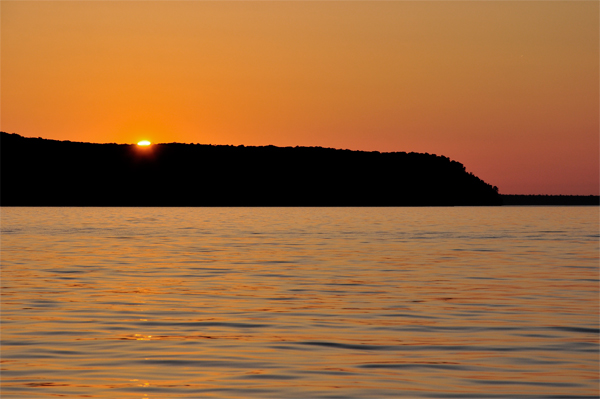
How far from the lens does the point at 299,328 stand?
15.4 metres

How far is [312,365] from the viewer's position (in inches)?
486

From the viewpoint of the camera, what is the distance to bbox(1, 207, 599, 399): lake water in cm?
1129

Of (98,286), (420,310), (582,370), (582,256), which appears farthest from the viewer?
(582,256)

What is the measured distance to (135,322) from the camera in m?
16.1

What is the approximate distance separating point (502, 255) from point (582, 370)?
21.8 metres

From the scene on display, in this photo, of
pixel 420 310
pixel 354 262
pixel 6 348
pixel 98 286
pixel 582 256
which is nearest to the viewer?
pixel 6 348

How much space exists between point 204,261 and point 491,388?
19878 millimetres

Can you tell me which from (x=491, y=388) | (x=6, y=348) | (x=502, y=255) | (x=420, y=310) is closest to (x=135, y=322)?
(x=6, y=348)

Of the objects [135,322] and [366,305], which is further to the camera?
[366,305]

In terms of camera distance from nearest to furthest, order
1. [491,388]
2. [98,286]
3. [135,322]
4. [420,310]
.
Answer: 1. [491,388]
2. [135,322]
3. [420,310]
4. [98,286]

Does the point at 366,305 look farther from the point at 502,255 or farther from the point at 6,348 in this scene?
the point at 502,255

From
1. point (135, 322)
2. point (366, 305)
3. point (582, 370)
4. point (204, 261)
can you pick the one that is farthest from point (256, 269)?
point (582, 370)

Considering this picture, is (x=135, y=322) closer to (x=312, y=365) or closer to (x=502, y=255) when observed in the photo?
(x=312, y=365)

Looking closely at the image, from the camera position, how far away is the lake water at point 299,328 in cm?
1129
